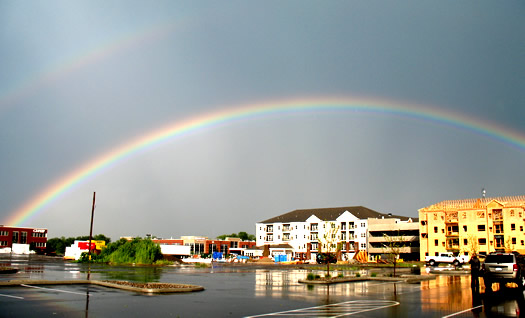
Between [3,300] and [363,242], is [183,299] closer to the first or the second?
[3,300]

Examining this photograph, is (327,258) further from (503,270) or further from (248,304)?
(248,304)

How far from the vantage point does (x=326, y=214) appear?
124375 millimetres

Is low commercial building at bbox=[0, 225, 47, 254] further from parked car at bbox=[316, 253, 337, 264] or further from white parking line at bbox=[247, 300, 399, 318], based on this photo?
white parking line at bbox=[247, 300, 399, 318]

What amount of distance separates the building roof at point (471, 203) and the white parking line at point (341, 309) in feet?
282

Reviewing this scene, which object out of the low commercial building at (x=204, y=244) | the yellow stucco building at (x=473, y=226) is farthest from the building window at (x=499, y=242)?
the low commercial building at (x=204, y=244)

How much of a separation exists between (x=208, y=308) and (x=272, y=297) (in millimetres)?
4958

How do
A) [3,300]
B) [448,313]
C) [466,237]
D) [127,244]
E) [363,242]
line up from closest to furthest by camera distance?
1. [448,313]
2. [3,300]
3. [127,244]
4. [466,237]
5. [363,242]

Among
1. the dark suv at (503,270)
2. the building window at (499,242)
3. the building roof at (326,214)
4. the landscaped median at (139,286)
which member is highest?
the building roof at (326,214)

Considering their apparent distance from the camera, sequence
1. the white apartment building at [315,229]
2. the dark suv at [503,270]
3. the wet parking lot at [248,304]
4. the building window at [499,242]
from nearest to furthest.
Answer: the wet parking lot at [248,304] → the dark suv at [503,270] → the building window at [499,242] → the white apartment building at [315,229]

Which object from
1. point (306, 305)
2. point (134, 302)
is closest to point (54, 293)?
point (134, 302)

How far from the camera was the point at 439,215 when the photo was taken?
A: 10019 cm

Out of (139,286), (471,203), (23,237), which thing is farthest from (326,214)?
(139,286)

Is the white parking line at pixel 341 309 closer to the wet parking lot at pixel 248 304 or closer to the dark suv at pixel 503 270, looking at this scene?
the wet parking lot at pixel 248 304

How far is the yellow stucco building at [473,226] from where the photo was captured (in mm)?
90125
